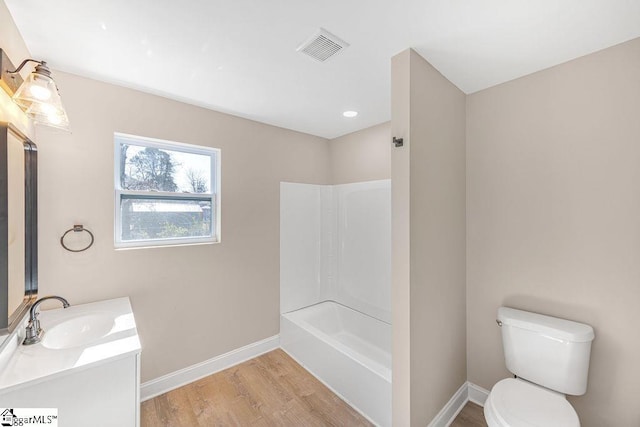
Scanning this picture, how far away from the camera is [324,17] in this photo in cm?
132

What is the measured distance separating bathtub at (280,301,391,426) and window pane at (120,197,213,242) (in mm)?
1339

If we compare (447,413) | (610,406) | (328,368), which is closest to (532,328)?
(610,406)

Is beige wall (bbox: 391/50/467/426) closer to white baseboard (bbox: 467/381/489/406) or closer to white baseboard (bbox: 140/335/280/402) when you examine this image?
white baseboard (bbox: 467/381/489/406)

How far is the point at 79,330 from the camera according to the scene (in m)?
1.64

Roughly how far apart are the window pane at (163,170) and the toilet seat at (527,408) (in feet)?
8.61

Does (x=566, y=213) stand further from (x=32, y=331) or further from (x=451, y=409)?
(x=32, y=331)

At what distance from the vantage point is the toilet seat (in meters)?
1.35

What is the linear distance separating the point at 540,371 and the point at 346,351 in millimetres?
1257

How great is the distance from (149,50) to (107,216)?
1.19 meters

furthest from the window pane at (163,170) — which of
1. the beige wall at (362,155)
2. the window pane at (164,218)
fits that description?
the beige wall at (362,155)

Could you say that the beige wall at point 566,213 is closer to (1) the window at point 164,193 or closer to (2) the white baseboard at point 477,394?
(2) the white baseboard at point 477,394

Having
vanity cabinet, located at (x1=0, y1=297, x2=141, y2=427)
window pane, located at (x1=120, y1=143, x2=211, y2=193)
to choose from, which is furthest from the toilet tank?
window pane, located at (x1=120, y1=143, x2=211, y2=193)

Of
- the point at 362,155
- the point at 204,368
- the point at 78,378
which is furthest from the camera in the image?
the point at 362,155

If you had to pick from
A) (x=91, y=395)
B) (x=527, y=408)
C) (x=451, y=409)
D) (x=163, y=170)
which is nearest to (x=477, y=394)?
(x=451, y=409)
